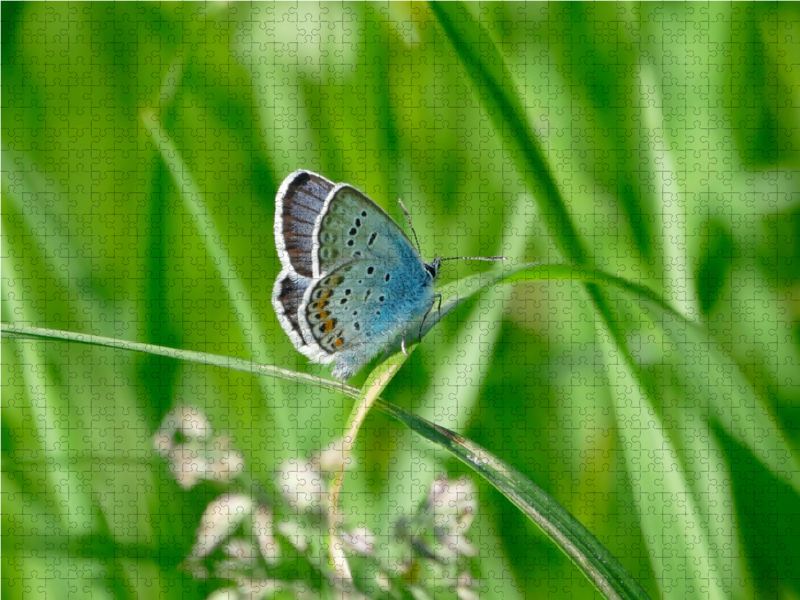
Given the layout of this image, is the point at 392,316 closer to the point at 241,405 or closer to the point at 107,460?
the point at 241,405

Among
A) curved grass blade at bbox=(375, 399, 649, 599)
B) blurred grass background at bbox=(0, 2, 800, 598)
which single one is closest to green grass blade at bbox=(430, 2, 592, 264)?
blurred grass background at bbox=(0, 2, 800, 598)

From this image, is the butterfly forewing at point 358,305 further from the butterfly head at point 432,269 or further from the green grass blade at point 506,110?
the green grass blade at point 506,110

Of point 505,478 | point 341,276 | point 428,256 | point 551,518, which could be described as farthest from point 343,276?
point 551,518

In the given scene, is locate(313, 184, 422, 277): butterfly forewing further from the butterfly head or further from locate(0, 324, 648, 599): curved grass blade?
locate(0, 324, 648, 599): curved grass blade

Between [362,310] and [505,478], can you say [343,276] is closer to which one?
[362,310]

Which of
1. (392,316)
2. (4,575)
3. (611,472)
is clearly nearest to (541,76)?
(392,316)
